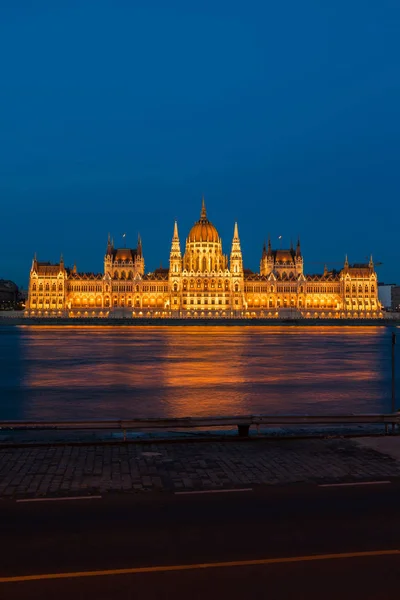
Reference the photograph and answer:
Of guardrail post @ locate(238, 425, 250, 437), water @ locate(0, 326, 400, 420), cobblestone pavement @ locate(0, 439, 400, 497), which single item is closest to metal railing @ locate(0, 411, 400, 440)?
guardrail post @ locate(238, 425, 250, 437)

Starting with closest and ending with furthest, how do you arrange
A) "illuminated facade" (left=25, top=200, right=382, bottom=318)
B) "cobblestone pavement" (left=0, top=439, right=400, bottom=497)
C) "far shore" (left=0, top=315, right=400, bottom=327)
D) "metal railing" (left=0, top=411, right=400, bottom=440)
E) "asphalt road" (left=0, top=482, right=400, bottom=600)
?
1. "asphalt road" (left=0, top=482, right=400, bottom=600)
2. "cobblestone pavement" (left=0, top=439, right=400, bottom=497)
3. "metal railing" (left=0, top=411, right=400, bottom=440)
4. "far shore" (left=0, top=315, right=400, bottom=327)
5. "illuminated facade" (left=25, top=200, right=382, bottom=318)

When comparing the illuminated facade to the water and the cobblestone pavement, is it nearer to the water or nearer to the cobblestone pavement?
the water

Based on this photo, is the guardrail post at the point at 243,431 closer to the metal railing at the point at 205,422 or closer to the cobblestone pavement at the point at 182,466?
the metal railing at the point at 205,422

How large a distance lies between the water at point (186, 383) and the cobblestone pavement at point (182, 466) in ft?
37.0

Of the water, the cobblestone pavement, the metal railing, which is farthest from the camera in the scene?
the water

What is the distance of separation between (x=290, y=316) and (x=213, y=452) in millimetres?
174069

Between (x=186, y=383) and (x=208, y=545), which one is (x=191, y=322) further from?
(x=208, y=545)

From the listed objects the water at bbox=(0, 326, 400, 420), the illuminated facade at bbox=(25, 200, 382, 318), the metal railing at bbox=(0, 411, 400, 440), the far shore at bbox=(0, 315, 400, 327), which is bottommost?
the water at bbox=(0, 326, 400, 420)

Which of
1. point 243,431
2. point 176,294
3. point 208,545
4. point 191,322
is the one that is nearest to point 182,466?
point 243,431

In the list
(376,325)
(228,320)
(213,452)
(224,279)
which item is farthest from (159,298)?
(213,452)

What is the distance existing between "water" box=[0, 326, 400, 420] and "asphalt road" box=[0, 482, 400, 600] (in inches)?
613

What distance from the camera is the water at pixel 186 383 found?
2878 centimetres

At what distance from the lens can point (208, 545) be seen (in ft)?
29.2

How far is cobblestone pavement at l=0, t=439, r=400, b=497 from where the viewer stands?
38.7 feet
